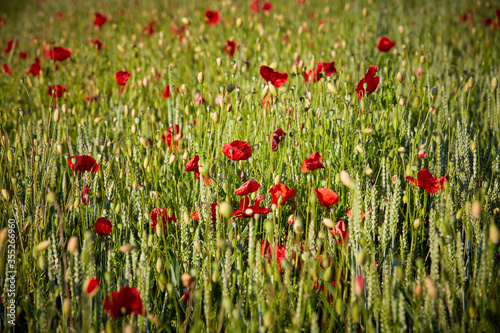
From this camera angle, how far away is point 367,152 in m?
1.59

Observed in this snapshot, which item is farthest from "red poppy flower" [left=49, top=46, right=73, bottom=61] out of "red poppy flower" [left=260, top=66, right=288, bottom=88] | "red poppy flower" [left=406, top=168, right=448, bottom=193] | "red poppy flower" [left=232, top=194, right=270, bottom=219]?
"red poppy flower" [left=406, top=168, right=448, bottom=193]

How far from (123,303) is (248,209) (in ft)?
1.44

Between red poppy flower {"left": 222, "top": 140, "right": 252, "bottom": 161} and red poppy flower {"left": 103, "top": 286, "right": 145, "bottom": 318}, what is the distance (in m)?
0.52

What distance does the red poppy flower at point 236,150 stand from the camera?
3.95 feet

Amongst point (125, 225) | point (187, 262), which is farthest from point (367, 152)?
point (125, 225)

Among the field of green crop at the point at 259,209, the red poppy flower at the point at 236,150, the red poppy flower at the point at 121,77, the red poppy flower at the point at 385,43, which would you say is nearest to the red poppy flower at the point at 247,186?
the field of green crop at the point at 259,209

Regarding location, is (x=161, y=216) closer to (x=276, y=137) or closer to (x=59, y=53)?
(x=276, y=137)

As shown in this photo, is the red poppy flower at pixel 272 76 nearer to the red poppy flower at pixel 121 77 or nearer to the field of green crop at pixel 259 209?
the field of green crop at pixel 259 209

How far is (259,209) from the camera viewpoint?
1145 mm

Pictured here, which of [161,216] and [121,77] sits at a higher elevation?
[121,77]

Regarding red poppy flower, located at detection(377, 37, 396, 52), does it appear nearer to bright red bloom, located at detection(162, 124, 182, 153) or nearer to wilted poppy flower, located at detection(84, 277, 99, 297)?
bright red bloom, located at detection(162, 124, 182, 153)

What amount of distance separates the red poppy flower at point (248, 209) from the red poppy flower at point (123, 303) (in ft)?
1.25

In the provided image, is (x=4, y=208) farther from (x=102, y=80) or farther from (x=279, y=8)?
(x=279, y=8)

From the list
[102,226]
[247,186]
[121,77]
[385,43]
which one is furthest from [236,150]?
[385,43]
